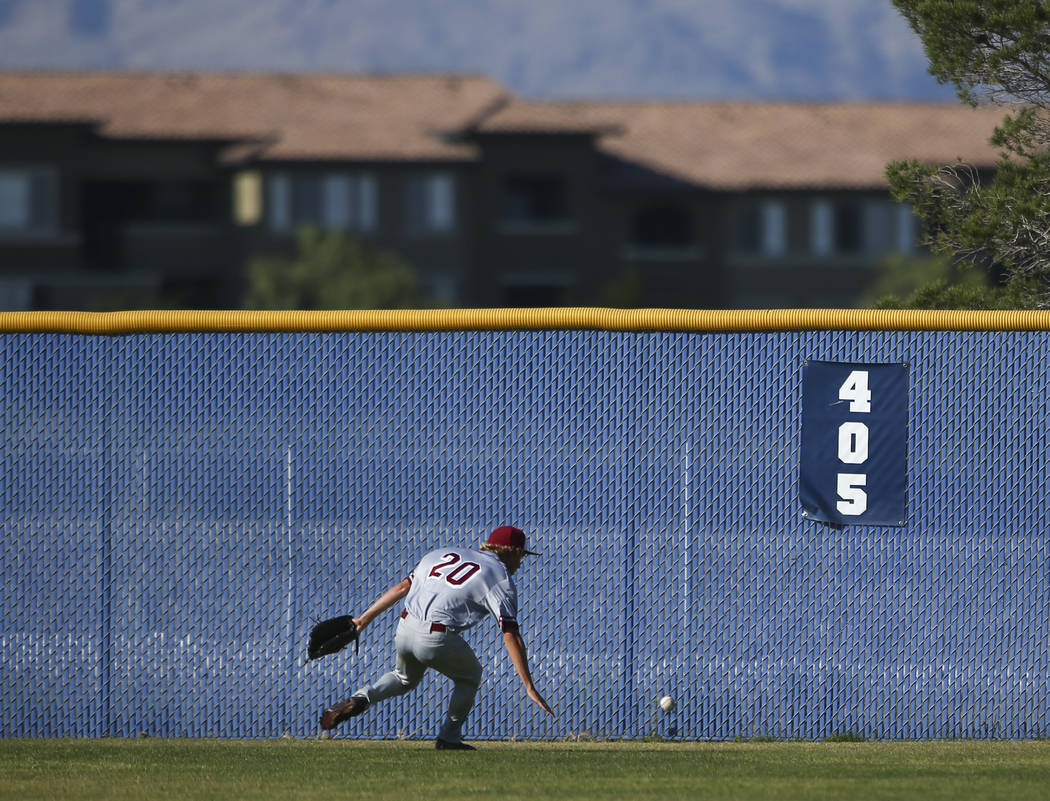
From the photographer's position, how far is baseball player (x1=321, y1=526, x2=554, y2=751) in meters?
8.40

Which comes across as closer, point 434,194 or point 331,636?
point 331,636

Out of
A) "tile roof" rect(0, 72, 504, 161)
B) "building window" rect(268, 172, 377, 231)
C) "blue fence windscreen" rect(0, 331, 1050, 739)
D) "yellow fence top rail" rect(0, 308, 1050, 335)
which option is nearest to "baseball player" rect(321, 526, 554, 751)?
"blue fence windscreen" rect(0, 331, 1050, 739)

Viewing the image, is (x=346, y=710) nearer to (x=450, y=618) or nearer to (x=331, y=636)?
(x=331, y=636)

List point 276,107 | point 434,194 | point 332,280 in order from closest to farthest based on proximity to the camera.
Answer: point 332,280 → point 434,194 → point 276,107

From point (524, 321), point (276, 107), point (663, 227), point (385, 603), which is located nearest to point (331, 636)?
point (385, 603)

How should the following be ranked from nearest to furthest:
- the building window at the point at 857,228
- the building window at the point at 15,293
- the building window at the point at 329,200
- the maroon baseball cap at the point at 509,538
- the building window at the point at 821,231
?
the maroon baseball cap at the point at 509,538, the building window at the point at 15,293, the building window at the point at 329,200, the building window at the point at 857,228, the building window at the point at 821,231

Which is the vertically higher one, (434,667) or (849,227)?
(849,227)

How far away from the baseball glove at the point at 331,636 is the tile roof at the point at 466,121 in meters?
38.0

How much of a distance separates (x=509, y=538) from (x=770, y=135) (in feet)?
151

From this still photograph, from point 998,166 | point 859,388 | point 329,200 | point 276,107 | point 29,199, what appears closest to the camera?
point 859,388

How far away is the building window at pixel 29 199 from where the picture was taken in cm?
4478

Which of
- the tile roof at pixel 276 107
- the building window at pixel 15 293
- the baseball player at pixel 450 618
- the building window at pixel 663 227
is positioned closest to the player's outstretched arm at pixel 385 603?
the baseball player at pixel 450 618

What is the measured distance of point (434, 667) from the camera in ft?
27.8

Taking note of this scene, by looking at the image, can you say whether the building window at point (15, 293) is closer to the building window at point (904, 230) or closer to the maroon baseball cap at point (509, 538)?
the building window at point (904, 230)
